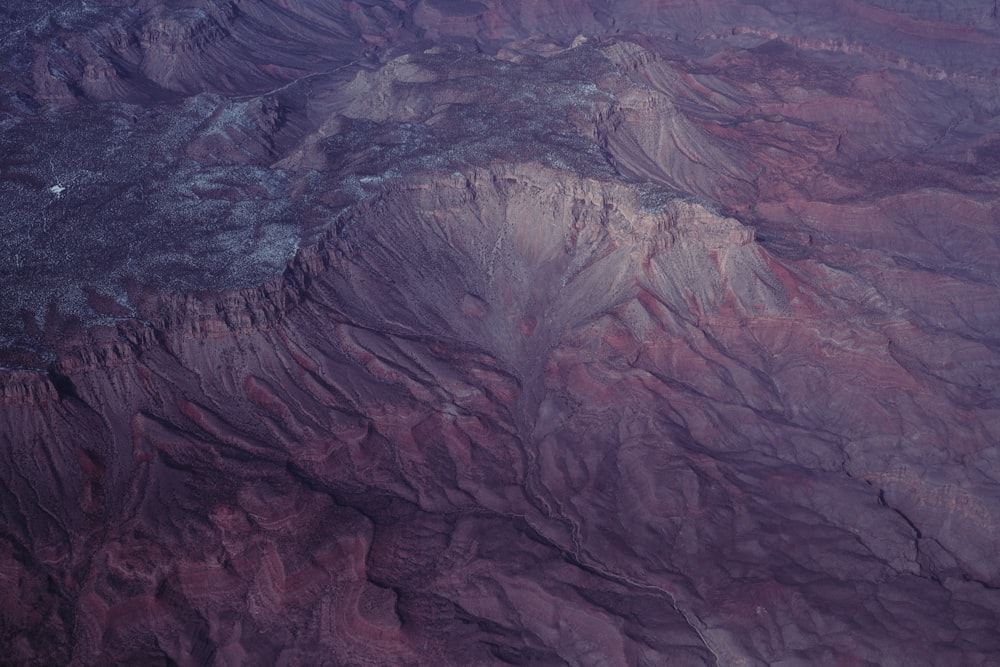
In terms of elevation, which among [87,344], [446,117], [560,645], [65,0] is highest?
[65,0]

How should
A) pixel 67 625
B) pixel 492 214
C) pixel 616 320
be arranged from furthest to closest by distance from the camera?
pixel 492 214
pixel 616 320
pixel 67 625

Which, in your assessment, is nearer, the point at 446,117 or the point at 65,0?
the point at 446,117

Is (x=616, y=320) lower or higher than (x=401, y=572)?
higher

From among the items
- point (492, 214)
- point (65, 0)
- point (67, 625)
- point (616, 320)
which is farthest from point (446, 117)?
point (65, 0)

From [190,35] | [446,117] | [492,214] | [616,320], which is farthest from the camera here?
[190,35]

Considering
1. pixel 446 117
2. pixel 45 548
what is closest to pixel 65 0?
pixel 446 117

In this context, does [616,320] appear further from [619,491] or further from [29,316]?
[29,316]

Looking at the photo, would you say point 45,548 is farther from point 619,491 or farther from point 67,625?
point 619,491
